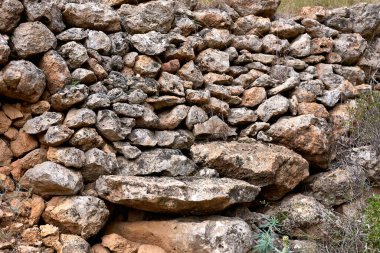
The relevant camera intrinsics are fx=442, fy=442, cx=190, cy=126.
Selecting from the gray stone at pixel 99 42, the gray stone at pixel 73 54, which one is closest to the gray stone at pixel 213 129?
the gray stone at pixel 99 42

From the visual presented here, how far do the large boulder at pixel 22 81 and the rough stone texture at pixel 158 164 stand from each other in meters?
0.98

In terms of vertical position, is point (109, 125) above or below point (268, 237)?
above

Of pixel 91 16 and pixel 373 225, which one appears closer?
pixel 373 225

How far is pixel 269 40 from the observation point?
18.0 feet

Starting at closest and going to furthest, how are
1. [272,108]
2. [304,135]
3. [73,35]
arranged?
[73,35]
[304,135]
[272,108]

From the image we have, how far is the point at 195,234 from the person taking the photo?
3.73 m

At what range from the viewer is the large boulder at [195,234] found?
3699 millimetres

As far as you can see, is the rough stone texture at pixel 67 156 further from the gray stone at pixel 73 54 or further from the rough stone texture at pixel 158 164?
the gray stone at pixel 73 54

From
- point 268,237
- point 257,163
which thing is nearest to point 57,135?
point 257,163

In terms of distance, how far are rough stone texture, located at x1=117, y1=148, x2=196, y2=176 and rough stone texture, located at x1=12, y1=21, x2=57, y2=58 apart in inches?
49.0

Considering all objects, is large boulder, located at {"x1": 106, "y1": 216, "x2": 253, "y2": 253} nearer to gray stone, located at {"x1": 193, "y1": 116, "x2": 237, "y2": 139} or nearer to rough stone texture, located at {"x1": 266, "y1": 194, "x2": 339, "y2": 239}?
rough stone texture, located at {"x1": 266, "y1": 194, "x2": 339, "y2": 239}

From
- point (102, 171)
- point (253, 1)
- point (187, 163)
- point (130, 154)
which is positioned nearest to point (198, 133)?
point (187, 163)

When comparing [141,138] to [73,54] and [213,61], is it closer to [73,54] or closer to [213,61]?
[73,54]

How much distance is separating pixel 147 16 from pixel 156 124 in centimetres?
125
